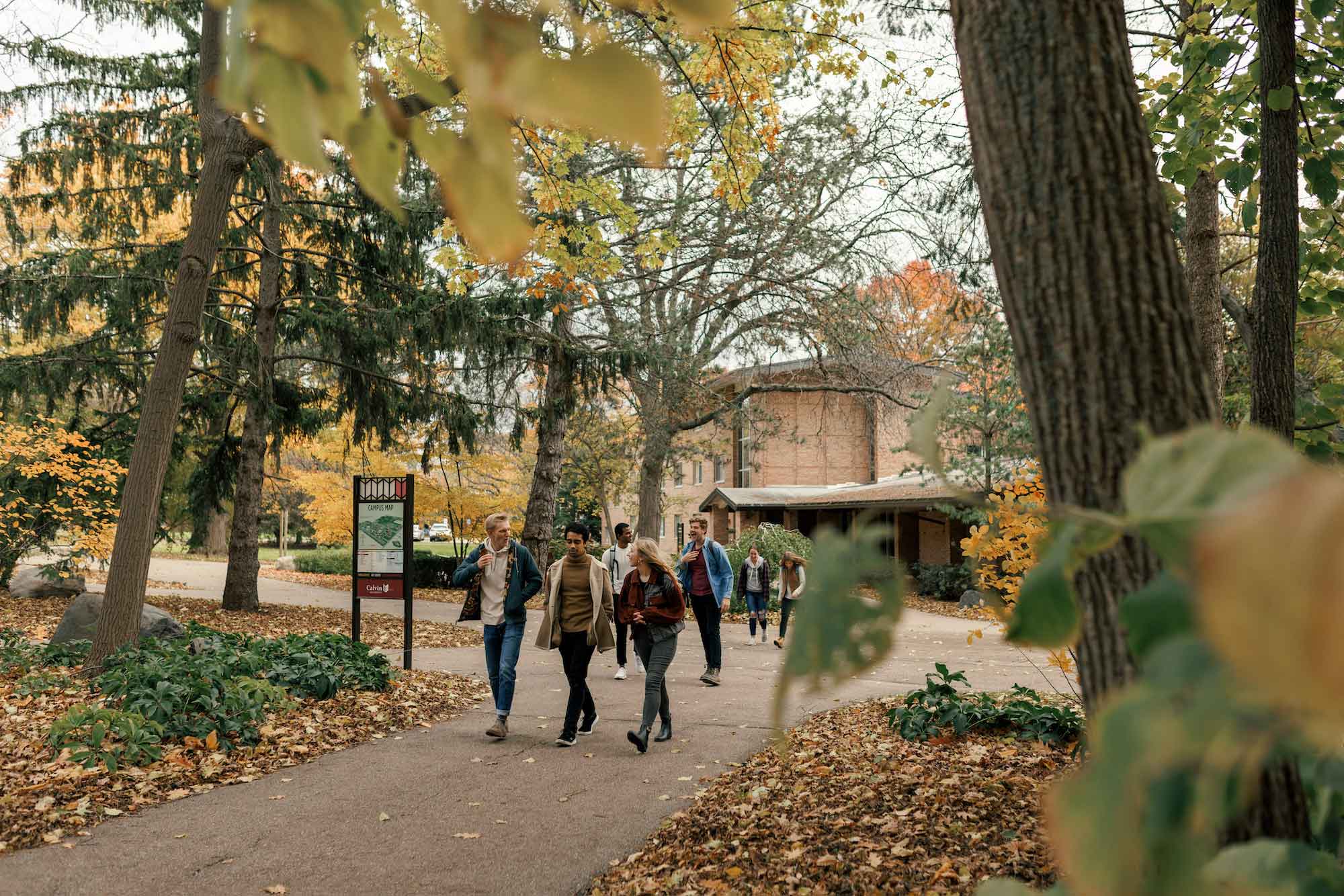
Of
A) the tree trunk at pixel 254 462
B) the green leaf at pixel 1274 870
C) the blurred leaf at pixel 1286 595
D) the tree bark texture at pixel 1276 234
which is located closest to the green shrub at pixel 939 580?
the tree trunk at pixel 254 462

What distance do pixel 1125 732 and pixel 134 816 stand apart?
268 inches

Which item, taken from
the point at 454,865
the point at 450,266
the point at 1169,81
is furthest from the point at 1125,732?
the point at 450,266

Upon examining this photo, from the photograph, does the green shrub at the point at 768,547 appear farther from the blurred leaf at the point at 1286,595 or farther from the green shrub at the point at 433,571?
the blurred leaf at the point at 1286,595

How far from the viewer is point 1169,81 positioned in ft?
23.2

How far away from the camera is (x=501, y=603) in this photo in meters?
8.66

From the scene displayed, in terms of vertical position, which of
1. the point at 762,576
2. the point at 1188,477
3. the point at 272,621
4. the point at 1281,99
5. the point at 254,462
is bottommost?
the point at 272,621

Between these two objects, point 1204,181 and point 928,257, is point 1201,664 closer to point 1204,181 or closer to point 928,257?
point 1204,181

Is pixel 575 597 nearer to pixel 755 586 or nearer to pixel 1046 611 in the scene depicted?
pixel 1046 611

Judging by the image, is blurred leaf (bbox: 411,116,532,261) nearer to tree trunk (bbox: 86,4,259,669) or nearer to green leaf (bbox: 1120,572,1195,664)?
green leaf (bbox: 1120,572,1195,664)

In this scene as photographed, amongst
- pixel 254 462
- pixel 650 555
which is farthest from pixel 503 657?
pixel 254 462

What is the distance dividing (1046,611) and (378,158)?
83cm

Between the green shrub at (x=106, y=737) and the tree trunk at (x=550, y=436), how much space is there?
1241 centimetres

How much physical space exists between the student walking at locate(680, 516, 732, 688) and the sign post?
3.79 metres

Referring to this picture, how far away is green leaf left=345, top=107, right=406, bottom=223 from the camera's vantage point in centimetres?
106
